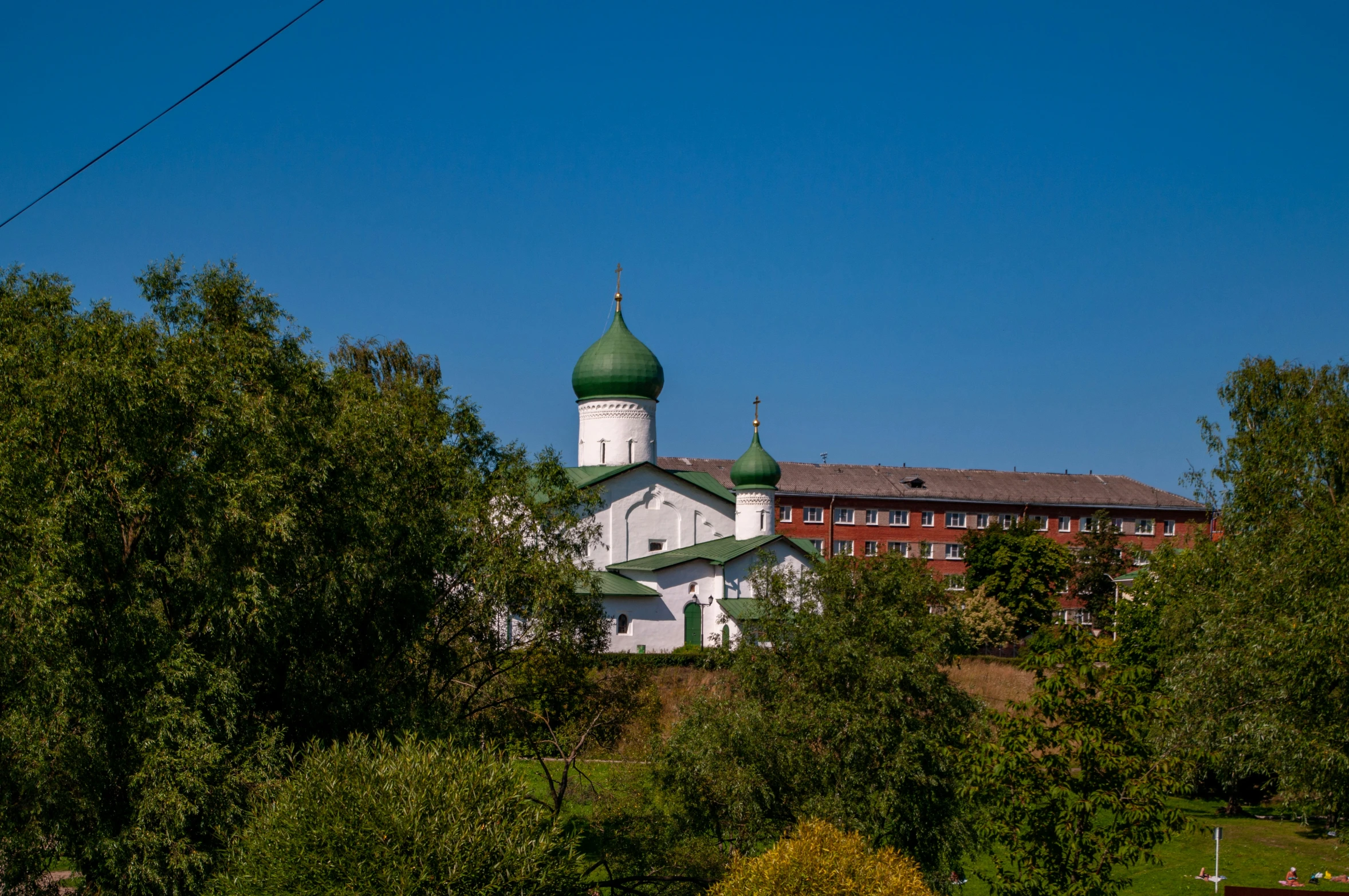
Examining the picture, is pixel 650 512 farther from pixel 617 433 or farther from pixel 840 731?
pixel 840 731

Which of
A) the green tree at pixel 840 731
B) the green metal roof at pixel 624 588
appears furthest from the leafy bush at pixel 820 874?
the green metal roof at pixel 624 588

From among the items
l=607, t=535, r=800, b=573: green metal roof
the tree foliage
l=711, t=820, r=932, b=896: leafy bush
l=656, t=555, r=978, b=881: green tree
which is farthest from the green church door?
l=711, t=820, r=932, b=896: leafy bush

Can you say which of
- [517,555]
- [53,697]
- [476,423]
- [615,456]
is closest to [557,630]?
[517,555]

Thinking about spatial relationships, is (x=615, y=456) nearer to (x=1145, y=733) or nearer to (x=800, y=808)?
(x=800, y=808)

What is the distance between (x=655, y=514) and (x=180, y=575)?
33.7 m

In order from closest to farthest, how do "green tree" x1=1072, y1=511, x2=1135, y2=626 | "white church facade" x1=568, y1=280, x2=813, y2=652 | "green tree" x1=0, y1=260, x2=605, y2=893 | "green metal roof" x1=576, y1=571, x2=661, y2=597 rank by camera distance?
"green tree" x1=0, y1=260, x2=605, y2=893, "green metal roof" x1=576, y1=571, x2=661, y2=597, "white church facade" x1=568, y1=280, x2=813, y2=652, "green tree" x1=1072, y1=511, x2=1135, y2=626

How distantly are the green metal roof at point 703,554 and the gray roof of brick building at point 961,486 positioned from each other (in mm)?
22821

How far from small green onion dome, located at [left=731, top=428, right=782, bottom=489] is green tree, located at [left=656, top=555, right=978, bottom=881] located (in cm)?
2930

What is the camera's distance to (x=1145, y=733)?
49.1ft

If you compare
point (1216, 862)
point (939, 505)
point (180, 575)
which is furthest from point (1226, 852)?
point (939, 505)

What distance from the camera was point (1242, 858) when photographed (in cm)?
2702

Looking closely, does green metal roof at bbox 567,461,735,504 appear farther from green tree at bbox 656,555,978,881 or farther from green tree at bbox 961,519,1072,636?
green tree at bbox 656,555,978,881

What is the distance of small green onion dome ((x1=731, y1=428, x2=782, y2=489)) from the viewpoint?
48688mm

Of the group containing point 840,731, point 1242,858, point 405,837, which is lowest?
point 1242,858
